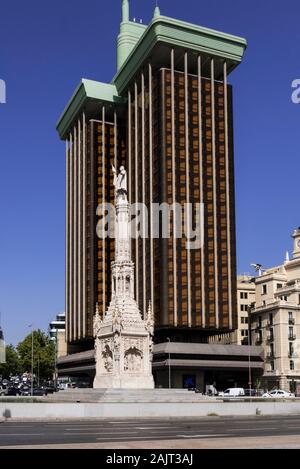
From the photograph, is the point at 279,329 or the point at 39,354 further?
the point at 39,354

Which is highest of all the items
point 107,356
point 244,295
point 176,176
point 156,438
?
point 176,176

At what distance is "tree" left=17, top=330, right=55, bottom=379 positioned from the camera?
170 m

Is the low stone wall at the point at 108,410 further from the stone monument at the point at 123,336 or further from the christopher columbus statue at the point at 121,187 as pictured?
the christopher columbus statue at the point at 121,187

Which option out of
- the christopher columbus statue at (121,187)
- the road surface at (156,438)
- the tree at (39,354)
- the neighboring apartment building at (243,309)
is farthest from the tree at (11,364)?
the road surface at (156,438)

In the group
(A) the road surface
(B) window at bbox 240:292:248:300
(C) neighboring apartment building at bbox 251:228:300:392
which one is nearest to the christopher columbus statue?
(A) the road surface

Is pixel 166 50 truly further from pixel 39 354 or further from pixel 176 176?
pixel 39 354

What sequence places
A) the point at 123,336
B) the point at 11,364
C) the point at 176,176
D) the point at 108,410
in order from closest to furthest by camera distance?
the point at 108,410, the point at 123,336, the point at 176,176, the point at 11,364

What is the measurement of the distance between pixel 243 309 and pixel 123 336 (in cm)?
9068

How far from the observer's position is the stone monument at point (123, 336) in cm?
6028

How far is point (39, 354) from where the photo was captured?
556 feet

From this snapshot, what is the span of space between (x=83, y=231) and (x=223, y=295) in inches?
1671

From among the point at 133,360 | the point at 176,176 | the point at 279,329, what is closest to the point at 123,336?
the point at 133,360

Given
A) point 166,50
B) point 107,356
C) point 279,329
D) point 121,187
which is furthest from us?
point 166,50

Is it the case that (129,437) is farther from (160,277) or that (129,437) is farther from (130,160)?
(130,160)
